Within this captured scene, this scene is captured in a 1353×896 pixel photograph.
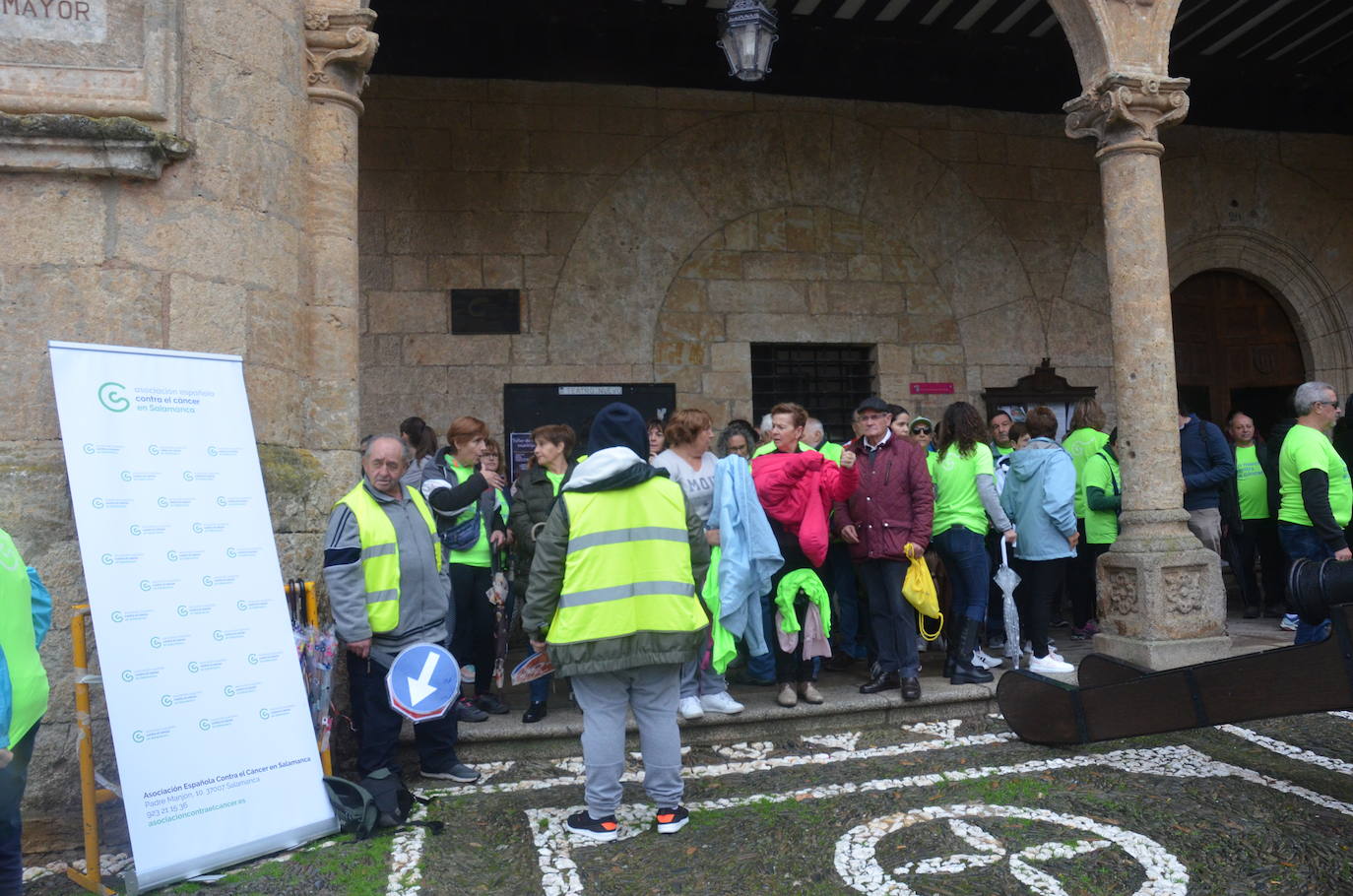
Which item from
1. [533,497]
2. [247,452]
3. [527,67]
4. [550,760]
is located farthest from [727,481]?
[527,67]

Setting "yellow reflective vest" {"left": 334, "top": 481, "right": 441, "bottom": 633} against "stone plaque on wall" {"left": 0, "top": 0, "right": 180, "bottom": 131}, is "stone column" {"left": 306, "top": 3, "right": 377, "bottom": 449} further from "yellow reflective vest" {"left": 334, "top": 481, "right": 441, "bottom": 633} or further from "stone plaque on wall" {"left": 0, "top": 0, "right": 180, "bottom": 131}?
"yellow reflective vest" {"left": 334, "top": 481, "right": 441, "bottom": 633}

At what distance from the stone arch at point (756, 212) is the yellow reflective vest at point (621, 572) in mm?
5068

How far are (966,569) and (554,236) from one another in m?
4.95

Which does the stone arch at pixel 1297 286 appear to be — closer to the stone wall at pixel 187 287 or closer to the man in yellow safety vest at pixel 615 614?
the man in yellow safety vest at pixel 615 614

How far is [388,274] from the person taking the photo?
344 inches

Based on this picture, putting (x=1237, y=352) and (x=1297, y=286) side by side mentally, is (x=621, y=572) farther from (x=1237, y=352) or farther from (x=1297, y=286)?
(x=1297, y=286)

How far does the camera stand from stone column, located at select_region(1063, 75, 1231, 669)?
6547 millimetres

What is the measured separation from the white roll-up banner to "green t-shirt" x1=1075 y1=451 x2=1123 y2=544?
5612 mm

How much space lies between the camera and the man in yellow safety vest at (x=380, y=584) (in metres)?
4.19

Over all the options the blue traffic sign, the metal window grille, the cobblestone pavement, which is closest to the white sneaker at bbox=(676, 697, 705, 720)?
the cobblestone pavement

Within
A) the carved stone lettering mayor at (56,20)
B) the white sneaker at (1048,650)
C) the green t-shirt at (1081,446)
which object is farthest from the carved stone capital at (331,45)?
the green t-shirt at (1081,446)

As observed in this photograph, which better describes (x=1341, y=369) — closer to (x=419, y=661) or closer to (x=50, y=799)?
(x=419, y=661)

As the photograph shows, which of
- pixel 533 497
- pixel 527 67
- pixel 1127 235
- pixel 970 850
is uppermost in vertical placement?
pixel 527 67

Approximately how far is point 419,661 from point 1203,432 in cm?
621
